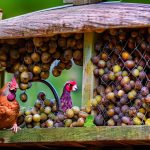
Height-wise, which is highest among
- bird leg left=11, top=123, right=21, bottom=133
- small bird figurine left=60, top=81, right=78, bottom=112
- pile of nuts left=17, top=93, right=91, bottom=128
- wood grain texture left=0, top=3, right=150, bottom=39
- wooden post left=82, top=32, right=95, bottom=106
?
wood grain texture left=0, top=3, right=150, bottom=39

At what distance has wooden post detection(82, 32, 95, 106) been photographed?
26.4ft

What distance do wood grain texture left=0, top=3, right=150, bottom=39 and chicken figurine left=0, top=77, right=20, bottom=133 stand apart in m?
0.36

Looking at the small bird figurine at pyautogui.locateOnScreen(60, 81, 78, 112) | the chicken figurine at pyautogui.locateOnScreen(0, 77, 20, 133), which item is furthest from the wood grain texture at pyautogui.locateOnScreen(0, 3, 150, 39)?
the small bird figurine at pyautogui.locateOnScreen(60, 81, 78, 112)

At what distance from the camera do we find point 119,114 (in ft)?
25.6

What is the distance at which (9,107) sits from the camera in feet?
26.4

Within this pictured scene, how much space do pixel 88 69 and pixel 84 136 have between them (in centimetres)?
64

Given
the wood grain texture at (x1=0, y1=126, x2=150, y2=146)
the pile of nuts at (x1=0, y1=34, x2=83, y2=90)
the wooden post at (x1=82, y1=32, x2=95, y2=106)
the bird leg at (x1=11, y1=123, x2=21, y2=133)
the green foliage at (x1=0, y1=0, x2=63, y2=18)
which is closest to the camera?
the wood grain texture at (x1=0, y1=126, x2=150, y2=146)

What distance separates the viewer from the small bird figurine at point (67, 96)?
819 centimetres

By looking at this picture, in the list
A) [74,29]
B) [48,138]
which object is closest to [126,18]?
[74,29]

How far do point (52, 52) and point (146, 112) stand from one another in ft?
2.87

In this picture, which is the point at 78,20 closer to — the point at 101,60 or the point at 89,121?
A: the point at 101,60

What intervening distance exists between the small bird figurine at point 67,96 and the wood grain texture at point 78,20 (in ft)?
1.70

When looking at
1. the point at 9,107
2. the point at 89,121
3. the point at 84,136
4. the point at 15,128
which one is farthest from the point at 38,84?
the point at 84,136

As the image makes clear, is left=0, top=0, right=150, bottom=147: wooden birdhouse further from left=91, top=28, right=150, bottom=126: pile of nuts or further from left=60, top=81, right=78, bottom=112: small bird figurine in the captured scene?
left=60, top=81, right=78, bottom=112: small bird figurine
